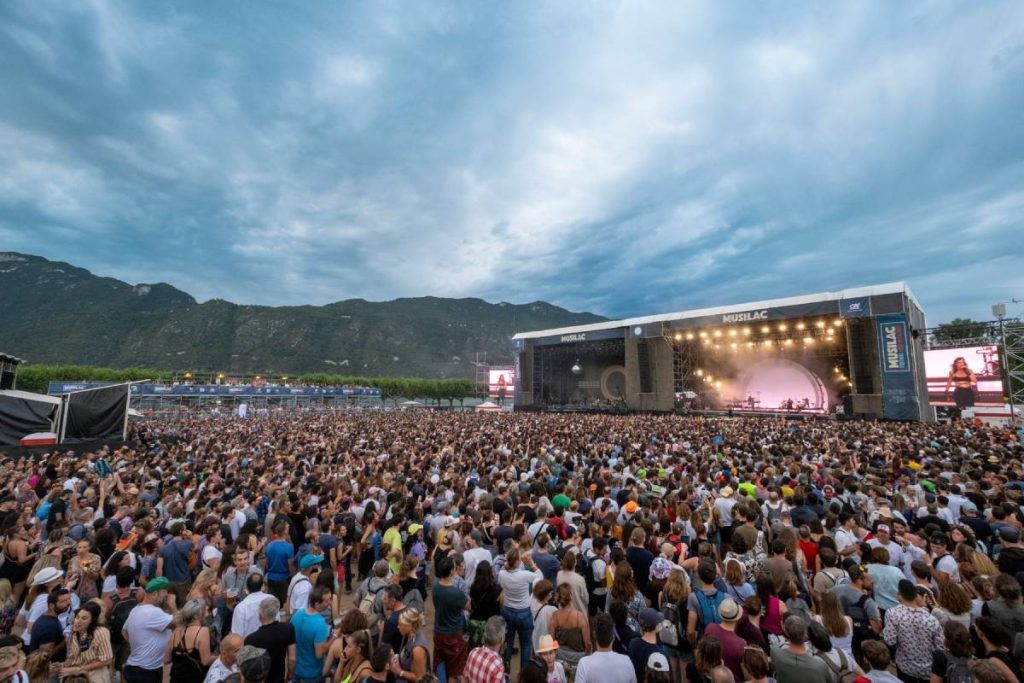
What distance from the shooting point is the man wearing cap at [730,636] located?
3246mm

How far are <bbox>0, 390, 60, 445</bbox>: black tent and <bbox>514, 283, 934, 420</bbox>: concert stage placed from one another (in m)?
31.8

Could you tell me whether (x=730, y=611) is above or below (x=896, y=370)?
below

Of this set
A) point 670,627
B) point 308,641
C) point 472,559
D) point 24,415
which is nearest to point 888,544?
point 670,627

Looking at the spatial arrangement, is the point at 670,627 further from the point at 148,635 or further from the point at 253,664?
the point at 148,635

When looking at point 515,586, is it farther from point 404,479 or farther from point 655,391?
point 655,391

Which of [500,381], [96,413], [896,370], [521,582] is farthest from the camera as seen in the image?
[500,381]

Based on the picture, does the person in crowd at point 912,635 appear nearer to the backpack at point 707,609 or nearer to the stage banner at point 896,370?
the backpack at point 707,609

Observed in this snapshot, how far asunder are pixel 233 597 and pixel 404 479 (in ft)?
13.8

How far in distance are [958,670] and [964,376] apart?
39.1 metres

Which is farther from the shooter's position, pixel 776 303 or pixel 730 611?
pixel 776 303

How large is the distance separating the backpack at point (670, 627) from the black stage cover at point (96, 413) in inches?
953

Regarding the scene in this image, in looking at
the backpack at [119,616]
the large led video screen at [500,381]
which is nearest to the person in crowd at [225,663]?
the backpack at [119,616]

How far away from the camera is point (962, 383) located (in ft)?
96.6

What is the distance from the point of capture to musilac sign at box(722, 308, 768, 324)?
91.4 feet
